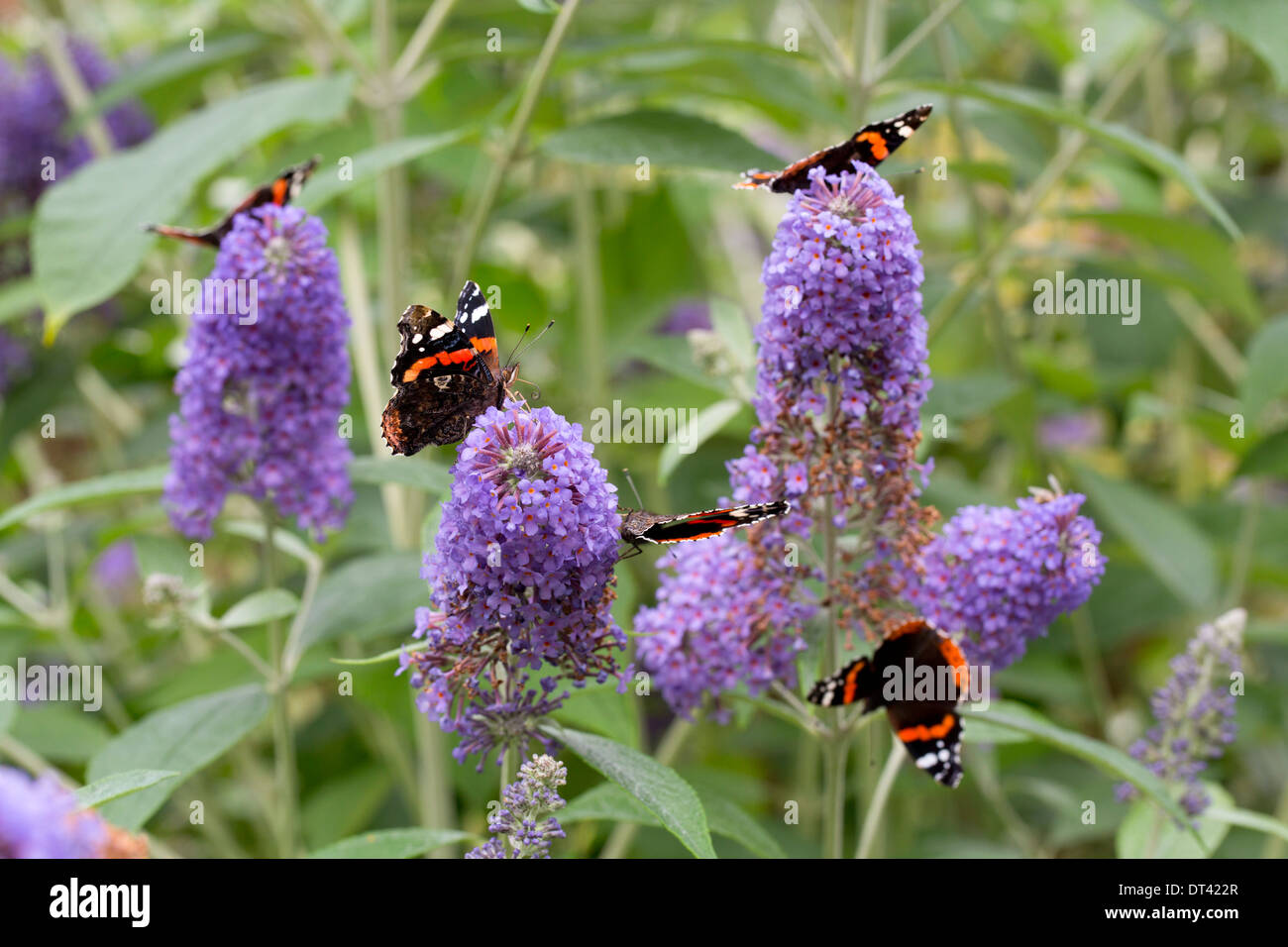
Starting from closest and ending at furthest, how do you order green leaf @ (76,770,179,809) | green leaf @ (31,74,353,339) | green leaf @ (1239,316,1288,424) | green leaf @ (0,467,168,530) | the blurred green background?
green leaf @ (76,770,179,809), green leaf @ (0,467,168,530), green leaf @ (31,74,353,339), the blurred green background, green leaf @ (1239,316,1288,424)

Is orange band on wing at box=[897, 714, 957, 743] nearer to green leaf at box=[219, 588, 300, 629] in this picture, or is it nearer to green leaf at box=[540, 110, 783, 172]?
green leaf at box=[219, 588, 300, 629]

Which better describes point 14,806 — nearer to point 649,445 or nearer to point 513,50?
point 513,50

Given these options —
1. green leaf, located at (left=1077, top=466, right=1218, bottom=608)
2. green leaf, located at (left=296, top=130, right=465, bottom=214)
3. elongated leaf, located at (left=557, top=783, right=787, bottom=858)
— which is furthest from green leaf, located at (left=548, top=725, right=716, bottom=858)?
green leaf, located at (left=1077, top=466, right=1218, bottom=608)

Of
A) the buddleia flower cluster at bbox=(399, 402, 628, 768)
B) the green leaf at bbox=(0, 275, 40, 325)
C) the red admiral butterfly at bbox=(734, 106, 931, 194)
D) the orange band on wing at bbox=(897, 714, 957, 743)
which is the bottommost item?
the orange band on wing at bbox=(897, 714, 957, 743)

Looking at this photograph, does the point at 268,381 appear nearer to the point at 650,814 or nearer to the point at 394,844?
the point at 394,844

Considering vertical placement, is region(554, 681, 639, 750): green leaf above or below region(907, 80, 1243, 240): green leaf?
below

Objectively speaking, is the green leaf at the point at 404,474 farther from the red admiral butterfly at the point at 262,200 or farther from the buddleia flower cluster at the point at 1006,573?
the buddleia flower cluster at the point at 1006,573

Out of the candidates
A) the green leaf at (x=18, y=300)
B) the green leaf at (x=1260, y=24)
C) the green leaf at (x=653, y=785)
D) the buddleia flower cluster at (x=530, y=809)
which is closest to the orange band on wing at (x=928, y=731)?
the green leaf at (x=653, y=785)

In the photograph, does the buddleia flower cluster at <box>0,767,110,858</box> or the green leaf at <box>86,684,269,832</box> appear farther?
the green leaf at <box>86,684,269,832</box>
